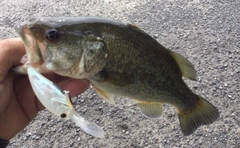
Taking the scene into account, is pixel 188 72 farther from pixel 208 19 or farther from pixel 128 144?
pixel 208 19

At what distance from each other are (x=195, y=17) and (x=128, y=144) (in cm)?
210

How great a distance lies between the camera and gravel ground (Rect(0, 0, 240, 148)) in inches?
120

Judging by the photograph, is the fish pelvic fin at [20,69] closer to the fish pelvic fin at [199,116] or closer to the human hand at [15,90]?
the human hand at [15,90]

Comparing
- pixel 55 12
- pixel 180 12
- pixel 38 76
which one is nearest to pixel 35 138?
pixel 38 76

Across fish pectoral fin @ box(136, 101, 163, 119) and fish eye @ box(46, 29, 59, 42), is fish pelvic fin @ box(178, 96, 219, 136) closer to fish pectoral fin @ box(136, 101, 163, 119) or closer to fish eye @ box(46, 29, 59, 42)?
fish pectoral fin @ box(136, 101, 163, 119)

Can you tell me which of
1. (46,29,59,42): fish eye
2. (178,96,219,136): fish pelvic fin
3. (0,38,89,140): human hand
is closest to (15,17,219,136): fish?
(46,29,59,42): fish eye

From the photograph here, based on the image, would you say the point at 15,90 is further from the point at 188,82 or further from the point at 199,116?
the point at 188,82

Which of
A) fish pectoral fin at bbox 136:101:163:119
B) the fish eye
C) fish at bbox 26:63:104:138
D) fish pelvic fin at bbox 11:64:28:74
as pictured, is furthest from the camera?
fish pectoral fin at bbox 136:101:163:119

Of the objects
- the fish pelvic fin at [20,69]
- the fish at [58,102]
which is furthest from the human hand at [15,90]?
the fish at [58,102]

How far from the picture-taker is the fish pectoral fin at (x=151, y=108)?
220 cm

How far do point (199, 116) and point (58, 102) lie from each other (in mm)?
1094

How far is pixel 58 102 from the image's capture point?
5.32 feet

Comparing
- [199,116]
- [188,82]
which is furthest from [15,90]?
[188,82]

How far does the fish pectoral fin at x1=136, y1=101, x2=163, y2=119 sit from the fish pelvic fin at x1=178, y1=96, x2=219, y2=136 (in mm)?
169
